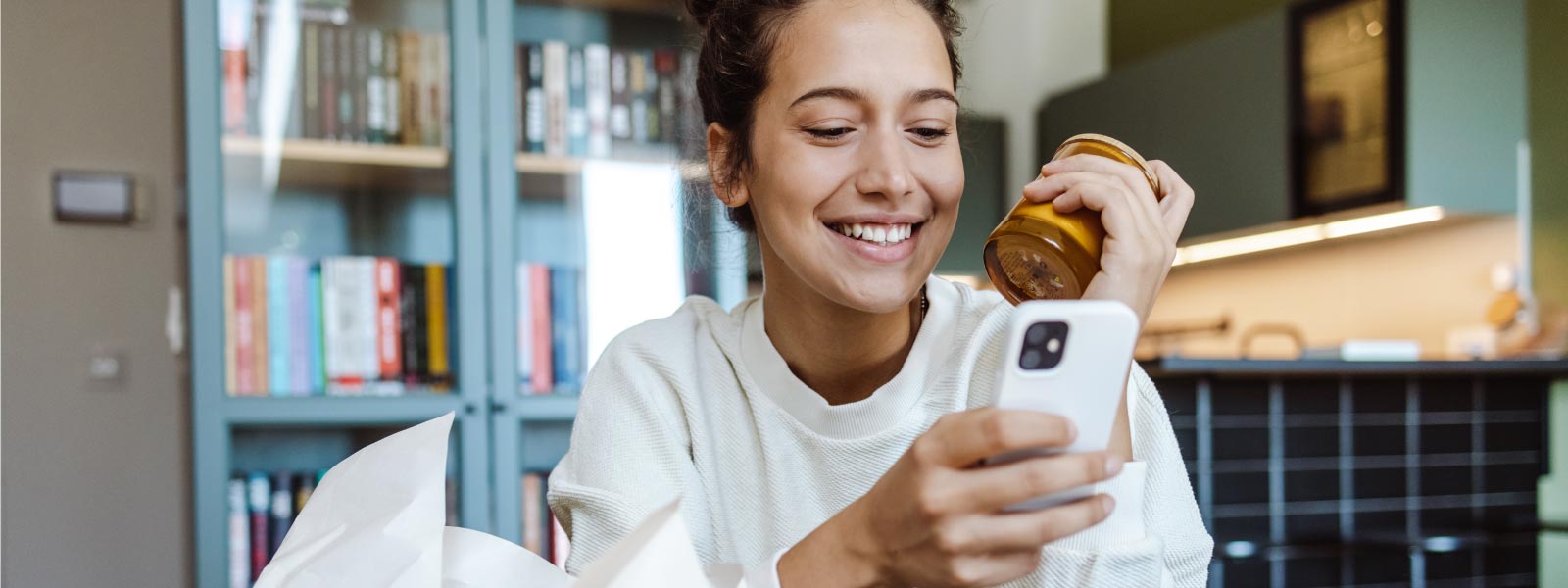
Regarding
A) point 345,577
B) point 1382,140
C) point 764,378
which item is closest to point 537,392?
point 764,378

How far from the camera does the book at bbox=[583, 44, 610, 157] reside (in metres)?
2.12

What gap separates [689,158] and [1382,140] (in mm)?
2416

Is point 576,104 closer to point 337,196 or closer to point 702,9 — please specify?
point 337,196

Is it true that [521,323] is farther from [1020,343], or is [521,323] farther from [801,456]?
[1020,343]

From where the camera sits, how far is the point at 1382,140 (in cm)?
294

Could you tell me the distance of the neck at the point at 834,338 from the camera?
878 mm

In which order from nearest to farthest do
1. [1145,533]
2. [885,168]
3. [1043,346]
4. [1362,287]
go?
[1043,346] → [1145,533] → [885,168] → [1362,287]

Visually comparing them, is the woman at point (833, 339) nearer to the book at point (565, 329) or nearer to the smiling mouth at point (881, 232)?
the smiling mouth at point (881, 232)

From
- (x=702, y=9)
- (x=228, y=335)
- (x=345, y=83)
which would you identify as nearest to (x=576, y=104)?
(x=345, y=83)

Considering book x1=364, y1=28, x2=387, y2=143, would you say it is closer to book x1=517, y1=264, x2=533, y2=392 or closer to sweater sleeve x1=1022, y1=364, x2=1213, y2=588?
book x1=517, y1=264, x2=533, y2=392

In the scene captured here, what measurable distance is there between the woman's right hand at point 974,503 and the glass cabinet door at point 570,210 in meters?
1.47

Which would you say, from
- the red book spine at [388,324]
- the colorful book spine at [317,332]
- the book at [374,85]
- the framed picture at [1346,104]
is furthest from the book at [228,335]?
the framed picture at [1346,104]

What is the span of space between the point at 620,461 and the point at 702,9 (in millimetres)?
439

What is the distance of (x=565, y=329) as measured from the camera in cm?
209
